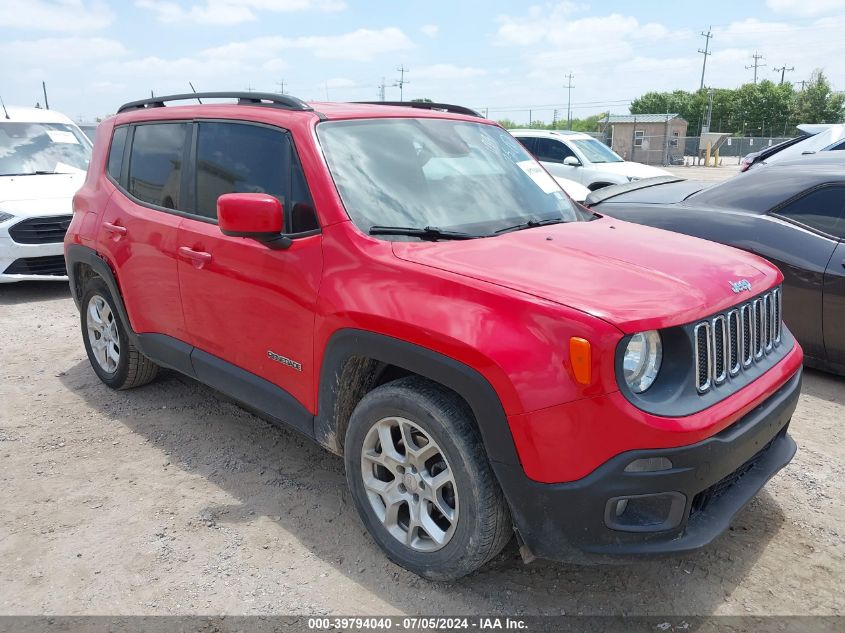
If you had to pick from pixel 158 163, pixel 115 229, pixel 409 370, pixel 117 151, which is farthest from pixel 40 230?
pixel 409 370

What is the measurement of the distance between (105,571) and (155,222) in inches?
75.7

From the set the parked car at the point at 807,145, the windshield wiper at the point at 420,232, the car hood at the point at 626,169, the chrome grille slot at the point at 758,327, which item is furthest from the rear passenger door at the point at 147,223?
the car hood at the point at 626,169

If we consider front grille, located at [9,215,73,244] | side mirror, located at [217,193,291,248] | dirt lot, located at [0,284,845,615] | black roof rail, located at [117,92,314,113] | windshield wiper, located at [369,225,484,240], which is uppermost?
black roof rail, located at [117,92,314,113]

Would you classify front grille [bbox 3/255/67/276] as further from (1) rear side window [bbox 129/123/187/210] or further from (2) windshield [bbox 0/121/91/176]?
(1) rear side window [bbox 129/123/187/210]

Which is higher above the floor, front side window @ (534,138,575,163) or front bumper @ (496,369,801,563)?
front side window @ (534,138,575,163)

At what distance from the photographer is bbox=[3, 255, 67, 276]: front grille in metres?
7.53

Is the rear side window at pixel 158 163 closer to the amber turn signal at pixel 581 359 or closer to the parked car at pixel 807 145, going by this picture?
the amber turn signal at pixel 581 359

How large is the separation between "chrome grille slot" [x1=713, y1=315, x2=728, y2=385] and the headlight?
0.98 ft

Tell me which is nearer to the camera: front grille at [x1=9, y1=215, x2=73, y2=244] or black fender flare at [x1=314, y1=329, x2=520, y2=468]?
black fender flare at [x1=314, y1=329, x2=520, y2=468]

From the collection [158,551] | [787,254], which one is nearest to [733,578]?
[158,551]

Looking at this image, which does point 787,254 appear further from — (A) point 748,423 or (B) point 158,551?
(B) point 158,551

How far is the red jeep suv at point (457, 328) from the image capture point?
2293 millimetres

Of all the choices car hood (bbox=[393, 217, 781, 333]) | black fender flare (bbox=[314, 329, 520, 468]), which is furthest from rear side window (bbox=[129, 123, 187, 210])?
car hood (bbox=[393, 217, 781, 333])

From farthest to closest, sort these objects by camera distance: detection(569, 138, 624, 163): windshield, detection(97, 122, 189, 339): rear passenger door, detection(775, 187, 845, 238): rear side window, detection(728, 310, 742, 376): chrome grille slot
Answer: detection(569, 138, 624, 163): windshield → detection(775, 187, 845, 238): rear side window → detection(97, 122, 189, 339): rear passenger door → detection(728, 310, 742, 376): chrome grille slot
